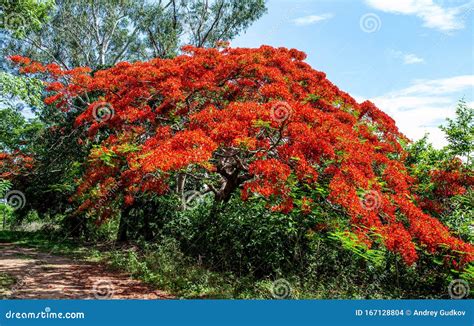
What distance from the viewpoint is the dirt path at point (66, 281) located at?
6891mm

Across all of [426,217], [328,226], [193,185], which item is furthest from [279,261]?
[193,185]

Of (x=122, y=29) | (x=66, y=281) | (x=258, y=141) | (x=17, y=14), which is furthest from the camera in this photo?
(x=122, y=29)

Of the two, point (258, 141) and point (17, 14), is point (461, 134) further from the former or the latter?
point (17, 14)

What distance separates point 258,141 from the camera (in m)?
7.57

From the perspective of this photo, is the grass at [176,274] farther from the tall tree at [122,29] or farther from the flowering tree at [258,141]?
the tall tree at [122,29]

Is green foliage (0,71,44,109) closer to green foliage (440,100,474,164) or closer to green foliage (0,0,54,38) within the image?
green foliage (0,0,54,38)

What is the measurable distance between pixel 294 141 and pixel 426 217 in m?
2.79

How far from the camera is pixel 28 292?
6914mm

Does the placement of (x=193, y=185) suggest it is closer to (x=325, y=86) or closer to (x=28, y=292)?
(x=325, y=86)

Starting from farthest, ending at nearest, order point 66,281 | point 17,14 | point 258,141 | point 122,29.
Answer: point 122,29 < point 17,14 < point 66,281 < point 258,141

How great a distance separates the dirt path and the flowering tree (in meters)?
1.72

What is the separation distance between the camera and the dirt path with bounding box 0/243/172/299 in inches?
271

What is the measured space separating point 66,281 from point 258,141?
4673 mm

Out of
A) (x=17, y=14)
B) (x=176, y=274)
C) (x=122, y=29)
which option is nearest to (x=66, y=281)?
(x=176, y=274)
